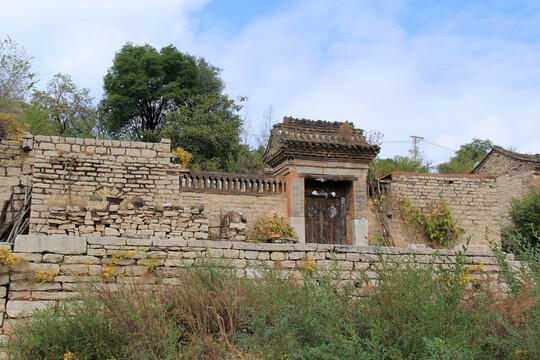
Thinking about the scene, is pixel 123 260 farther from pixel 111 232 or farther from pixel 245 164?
pixel 245 164

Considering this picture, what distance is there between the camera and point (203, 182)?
1254cm

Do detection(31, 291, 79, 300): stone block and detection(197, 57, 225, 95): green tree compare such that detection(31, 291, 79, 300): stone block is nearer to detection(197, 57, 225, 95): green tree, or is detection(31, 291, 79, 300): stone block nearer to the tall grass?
the tall grass

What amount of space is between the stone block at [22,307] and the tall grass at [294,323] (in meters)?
0.63

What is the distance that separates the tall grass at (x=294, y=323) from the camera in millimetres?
4375

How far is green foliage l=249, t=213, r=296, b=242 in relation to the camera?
1230cm

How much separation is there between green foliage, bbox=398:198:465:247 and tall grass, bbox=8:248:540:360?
815 centimetres

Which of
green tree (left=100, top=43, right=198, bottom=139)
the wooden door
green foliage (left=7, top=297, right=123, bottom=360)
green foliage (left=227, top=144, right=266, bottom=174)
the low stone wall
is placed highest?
green tree (left=100, top=43, right=198, bottom=139)

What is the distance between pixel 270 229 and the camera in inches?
490

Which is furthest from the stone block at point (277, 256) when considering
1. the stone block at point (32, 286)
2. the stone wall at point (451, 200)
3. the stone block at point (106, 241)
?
the stone wall at point (451, 200)

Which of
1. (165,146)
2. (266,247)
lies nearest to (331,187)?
(165,146)

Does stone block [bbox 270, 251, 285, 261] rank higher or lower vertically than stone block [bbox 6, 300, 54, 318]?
higher

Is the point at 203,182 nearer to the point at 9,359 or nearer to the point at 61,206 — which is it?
the point at 61,206

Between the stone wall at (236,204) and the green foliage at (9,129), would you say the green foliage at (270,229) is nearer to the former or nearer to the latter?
the stone wall at (236,204)

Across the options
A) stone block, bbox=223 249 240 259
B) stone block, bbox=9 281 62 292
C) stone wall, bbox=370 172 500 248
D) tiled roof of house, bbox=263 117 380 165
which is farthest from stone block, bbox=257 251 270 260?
stone wall, bbox=370 172 500 248
